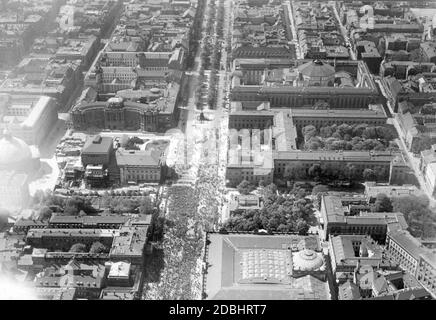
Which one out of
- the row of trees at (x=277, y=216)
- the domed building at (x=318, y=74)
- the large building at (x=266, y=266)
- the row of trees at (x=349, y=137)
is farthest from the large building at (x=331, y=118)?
the large building at (x=266, y=266)

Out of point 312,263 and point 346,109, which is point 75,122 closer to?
point 346,109

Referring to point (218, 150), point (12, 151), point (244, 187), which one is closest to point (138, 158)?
point (218, 150)

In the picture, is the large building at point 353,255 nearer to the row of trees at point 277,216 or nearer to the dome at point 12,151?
the row of trees at point 277,216

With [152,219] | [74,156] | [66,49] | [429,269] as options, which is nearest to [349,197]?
[429,269]

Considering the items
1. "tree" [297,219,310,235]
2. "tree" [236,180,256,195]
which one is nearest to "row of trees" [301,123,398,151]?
"tree" [236,180,256,195]

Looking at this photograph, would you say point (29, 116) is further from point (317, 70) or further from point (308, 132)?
point (317, 70)
